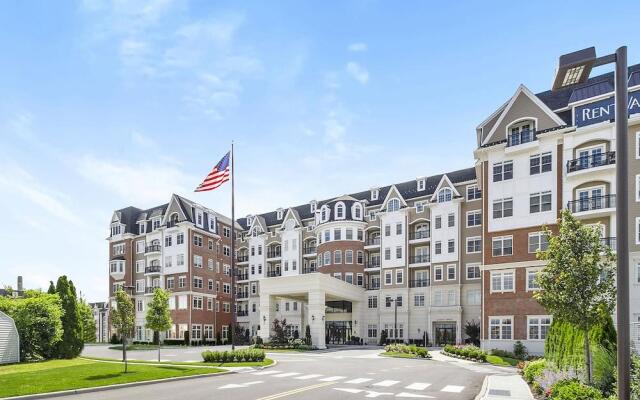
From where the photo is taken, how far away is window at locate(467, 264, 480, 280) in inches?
2010

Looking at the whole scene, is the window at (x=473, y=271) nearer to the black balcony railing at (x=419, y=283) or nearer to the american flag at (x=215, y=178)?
the black balcony railing at (x=419, y=283)

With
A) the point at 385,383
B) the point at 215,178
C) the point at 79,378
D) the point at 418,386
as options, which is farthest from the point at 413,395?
the point at 215,178

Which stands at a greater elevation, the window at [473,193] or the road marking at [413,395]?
the window at [473,193]

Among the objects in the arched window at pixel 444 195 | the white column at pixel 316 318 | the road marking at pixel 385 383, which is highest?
the arched window at pixel 444 195

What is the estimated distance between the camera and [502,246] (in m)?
39.3

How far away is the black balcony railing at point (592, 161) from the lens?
34.2 m

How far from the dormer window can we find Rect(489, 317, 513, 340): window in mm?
15192

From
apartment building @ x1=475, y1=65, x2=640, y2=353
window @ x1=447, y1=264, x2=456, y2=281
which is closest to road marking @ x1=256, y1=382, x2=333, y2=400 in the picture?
apartment building @ x1=475, y1=65, x2=640, y2=353

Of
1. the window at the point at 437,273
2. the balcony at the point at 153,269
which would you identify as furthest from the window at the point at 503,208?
the balcony at the point at 153,269

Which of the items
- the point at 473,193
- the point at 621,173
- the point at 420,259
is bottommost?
the point at 420,259

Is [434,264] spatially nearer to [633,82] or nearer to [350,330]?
[350,330]

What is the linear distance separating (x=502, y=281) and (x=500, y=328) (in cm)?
399

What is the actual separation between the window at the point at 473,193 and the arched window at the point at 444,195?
80.4 inches

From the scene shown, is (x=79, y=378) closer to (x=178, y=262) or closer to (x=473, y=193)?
(x=473, y=193)
